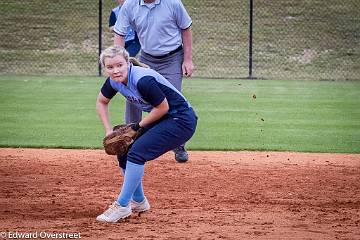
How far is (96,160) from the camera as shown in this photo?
32.2ft

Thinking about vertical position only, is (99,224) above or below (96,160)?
above

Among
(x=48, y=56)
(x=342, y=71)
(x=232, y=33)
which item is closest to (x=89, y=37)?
(x=48, y=56)

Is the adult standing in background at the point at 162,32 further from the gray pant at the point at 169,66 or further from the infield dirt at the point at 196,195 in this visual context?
the infield dirt at the point at 196,195

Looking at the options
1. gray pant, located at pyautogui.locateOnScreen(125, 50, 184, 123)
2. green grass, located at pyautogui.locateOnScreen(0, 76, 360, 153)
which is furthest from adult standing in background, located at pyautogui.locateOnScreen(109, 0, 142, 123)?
green grass, located at pyautogui.locateOnScreen(0, 76, 360, 153)

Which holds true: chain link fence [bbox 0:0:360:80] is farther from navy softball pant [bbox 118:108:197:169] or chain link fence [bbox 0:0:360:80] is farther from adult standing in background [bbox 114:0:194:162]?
navy softball pant [bbox 118:108:197:169]

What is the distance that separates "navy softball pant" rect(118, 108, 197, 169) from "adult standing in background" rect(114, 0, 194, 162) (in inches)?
91.7

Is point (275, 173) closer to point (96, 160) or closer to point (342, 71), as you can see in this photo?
point (96, 160)

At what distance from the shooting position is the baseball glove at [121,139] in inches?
264

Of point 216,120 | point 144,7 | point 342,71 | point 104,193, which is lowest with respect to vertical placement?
point 342,71

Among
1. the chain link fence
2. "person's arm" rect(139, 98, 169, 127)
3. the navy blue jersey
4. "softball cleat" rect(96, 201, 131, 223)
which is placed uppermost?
the navy blue jersey

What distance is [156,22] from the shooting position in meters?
8.98

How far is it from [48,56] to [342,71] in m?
8.19

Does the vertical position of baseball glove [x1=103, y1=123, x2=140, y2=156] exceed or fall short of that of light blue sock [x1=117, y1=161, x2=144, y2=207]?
it exceeds it

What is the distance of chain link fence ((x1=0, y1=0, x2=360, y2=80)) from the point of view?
72.9ft
